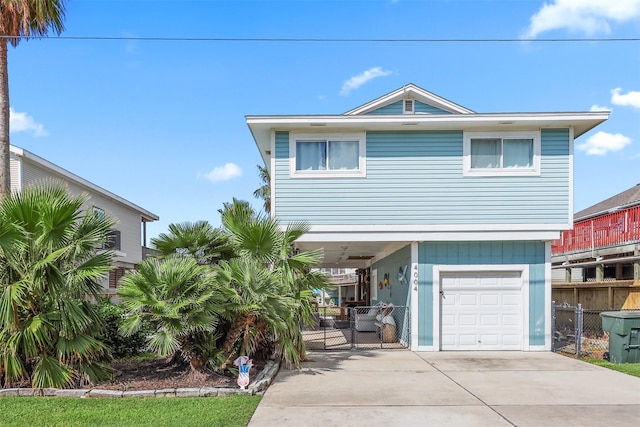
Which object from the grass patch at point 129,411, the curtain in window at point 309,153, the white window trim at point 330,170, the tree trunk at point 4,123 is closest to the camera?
the grass patch at point 129,411

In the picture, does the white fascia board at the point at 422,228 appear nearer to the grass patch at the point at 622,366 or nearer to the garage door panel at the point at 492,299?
the garage door panel at the point at 492,299

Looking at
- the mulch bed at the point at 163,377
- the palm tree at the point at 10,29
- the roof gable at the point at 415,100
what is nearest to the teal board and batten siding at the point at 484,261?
the roof gable at the point at 415,100

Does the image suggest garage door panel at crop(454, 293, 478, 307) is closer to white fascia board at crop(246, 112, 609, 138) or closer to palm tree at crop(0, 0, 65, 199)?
white fascia board at crop(246, 112, 609, 138)

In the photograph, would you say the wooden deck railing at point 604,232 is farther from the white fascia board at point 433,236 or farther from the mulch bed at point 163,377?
the mulch bed at point 163,377

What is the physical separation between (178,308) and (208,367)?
1.50 m

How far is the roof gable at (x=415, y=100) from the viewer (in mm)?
12000

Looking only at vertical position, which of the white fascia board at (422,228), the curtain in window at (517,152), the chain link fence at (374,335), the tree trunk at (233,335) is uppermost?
the curtain in window at (517,152)

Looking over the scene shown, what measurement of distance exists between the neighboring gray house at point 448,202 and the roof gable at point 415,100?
1163 mm

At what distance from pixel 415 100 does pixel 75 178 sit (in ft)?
45.4

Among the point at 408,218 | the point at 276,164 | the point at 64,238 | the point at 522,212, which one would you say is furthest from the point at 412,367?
the point at 64,238

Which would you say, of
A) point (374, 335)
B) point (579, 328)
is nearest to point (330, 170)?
point (374, 335)

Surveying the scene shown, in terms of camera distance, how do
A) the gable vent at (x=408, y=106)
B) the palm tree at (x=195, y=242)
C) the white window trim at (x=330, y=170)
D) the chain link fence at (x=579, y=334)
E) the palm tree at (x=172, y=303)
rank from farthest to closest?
1. the gable vent at (x=408, y=106)
2. the white window trim at (x=330, y=170)
3. the chain link fence at (x=579, y=334)
4. the palm tree at (x=195, y=242)
5. the palm tree at (x=172, y=303)

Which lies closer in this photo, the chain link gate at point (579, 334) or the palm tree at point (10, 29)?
the chain link gate at point (579, 334)

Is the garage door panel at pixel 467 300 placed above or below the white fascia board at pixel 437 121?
below
